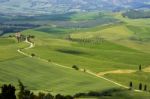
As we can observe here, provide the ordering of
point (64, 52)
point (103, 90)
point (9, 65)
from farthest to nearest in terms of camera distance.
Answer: point (64, 52), point (9, 65), point (103, 90)

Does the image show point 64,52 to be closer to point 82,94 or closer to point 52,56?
point 52,56

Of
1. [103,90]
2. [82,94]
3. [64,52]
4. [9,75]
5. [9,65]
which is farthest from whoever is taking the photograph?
[64,52]

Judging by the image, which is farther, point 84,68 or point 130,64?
point 130,64

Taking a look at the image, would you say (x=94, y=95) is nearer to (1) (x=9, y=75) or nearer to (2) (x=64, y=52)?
(1) (x=9, y=75)

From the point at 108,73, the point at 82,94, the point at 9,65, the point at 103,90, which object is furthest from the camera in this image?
the point at 108,73

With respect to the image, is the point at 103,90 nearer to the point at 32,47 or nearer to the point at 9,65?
the point at 9,65

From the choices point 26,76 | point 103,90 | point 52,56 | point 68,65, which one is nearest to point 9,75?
point 26,76

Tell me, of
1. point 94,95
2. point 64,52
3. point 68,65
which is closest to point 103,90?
point 94,95

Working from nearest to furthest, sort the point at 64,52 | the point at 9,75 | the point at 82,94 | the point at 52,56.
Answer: the point at 82,94
the point at 9,75
the point at 52,56
the point at 64,52

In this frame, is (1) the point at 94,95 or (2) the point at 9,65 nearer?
(1) the point at 94,95
